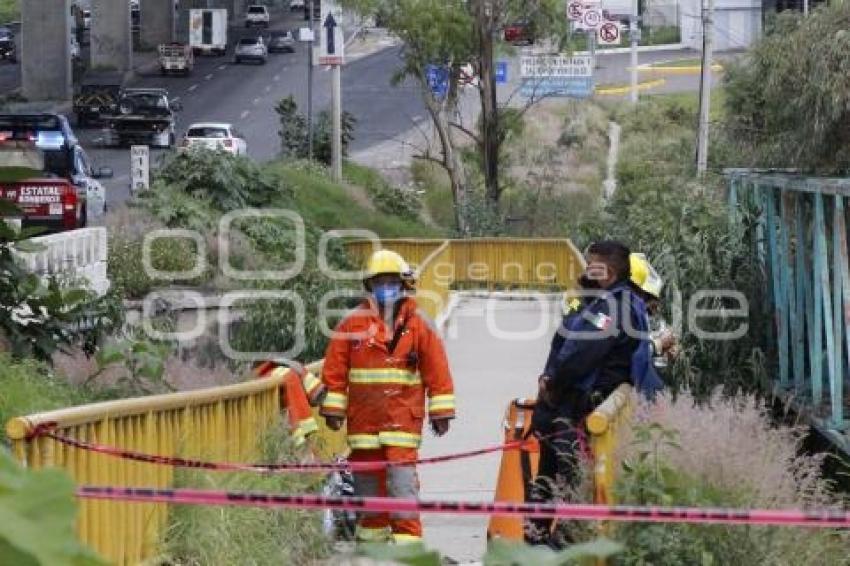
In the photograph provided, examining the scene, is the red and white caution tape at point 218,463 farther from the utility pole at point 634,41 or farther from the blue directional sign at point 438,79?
the utility pole at point 634,41

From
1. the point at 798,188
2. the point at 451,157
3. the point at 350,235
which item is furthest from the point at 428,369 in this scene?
the point at 451,157

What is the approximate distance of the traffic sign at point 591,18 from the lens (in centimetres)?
4686

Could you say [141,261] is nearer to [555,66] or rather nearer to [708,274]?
[708,274]

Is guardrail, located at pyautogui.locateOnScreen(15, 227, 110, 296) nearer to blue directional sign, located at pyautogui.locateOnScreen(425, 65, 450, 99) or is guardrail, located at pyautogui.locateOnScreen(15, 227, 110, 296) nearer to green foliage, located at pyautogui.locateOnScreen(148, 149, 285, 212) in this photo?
green foliage, located at pyautogui.locateOnScreen(148, 149, 285, 212)

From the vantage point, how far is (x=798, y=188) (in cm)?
1302

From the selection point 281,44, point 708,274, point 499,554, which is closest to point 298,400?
point 708,274

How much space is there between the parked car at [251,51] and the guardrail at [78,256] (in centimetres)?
6308

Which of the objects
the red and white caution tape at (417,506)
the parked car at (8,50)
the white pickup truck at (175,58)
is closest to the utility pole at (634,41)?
the white pickup truck at (175,58)

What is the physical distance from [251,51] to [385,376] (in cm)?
7531

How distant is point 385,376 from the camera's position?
30.2ft

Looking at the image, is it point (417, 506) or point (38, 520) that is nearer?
point (38, 520)

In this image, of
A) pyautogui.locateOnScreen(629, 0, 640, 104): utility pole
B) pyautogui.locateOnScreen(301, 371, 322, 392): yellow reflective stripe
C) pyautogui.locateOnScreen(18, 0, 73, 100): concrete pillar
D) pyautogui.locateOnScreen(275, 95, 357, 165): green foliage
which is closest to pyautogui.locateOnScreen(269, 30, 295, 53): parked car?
pyautogui.locateOnScreen(18, 0, 73, 100): concrete pillar

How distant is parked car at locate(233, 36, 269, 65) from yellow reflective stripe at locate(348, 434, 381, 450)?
246 ft

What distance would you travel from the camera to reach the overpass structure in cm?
6931
